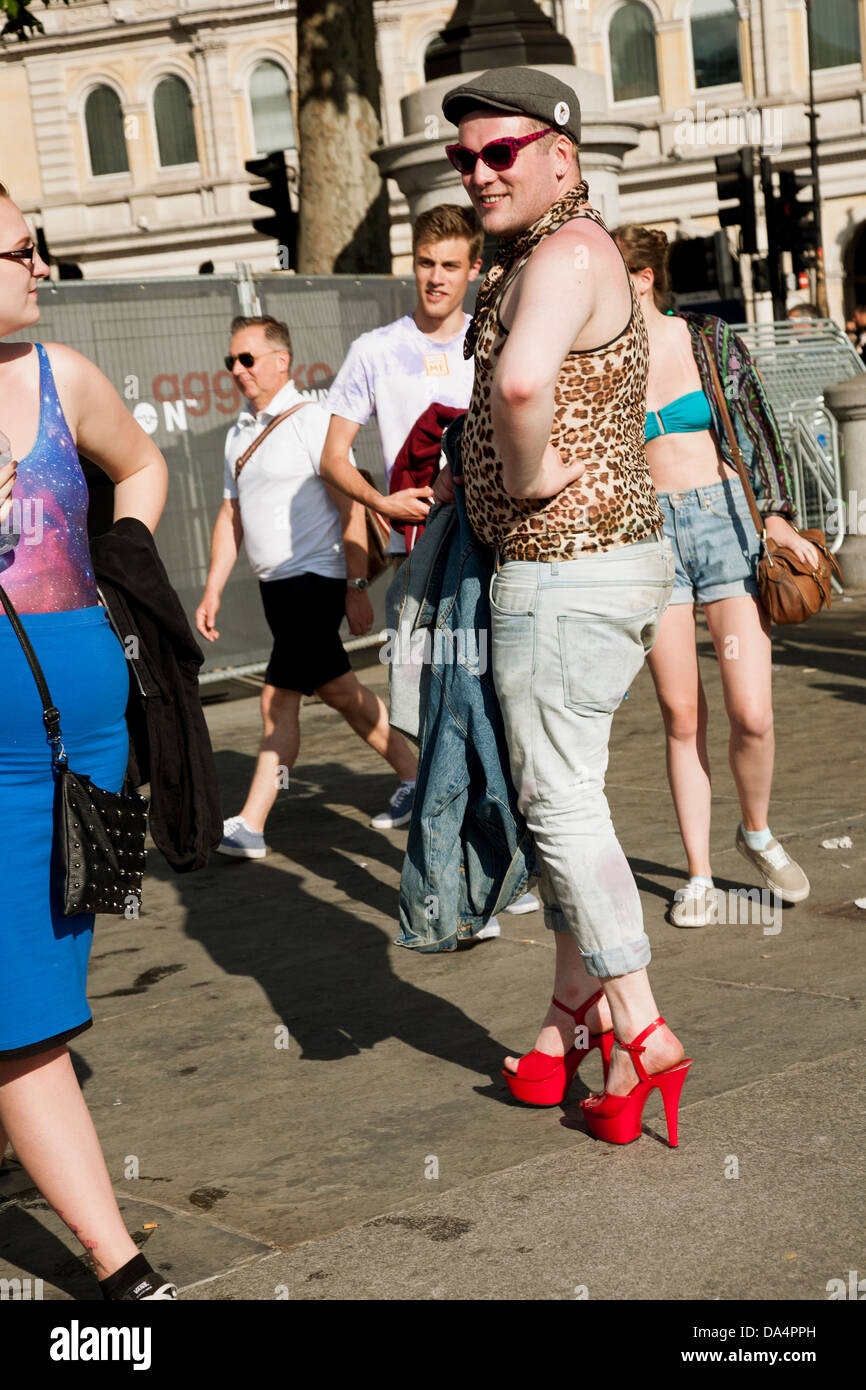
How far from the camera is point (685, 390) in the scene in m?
4.77

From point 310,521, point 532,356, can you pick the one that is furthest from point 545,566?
point 310,521

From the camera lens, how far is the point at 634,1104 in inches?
133

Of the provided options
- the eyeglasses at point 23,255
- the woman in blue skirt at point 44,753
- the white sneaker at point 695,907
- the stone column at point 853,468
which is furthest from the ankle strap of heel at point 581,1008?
the stone column at point 853,468

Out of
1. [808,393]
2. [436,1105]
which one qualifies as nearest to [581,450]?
[436,1105]

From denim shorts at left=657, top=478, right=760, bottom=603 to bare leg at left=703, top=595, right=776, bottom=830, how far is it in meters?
0.07

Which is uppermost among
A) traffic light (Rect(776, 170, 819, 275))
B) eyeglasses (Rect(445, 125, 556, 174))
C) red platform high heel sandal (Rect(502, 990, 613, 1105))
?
traffic light (Rect(776, 170, 819, 275))

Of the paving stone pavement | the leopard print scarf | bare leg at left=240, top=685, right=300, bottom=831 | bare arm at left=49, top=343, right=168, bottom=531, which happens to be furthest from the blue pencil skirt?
bare leg at left=240, top=685, right=300, bottom=831

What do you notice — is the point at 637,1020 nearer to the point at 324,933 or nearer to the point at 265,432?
the point at 324,933

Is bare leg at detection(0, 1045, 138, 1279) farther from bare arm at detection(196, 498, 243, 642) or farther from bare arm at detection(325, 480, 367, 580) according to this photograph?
bare arm at detection(196, 498, 243, 642)

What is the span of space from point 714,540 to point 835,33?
36.7m

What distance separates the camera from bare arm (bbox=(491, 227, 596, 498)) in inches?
115

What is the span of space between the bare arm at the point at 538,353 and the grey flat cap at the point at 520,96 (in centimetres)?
23

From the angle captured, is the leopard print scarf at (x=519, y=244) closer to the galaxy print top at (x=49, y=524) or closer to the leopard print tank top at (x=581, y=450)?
the leopard print tank top at (x=581, y=450)
